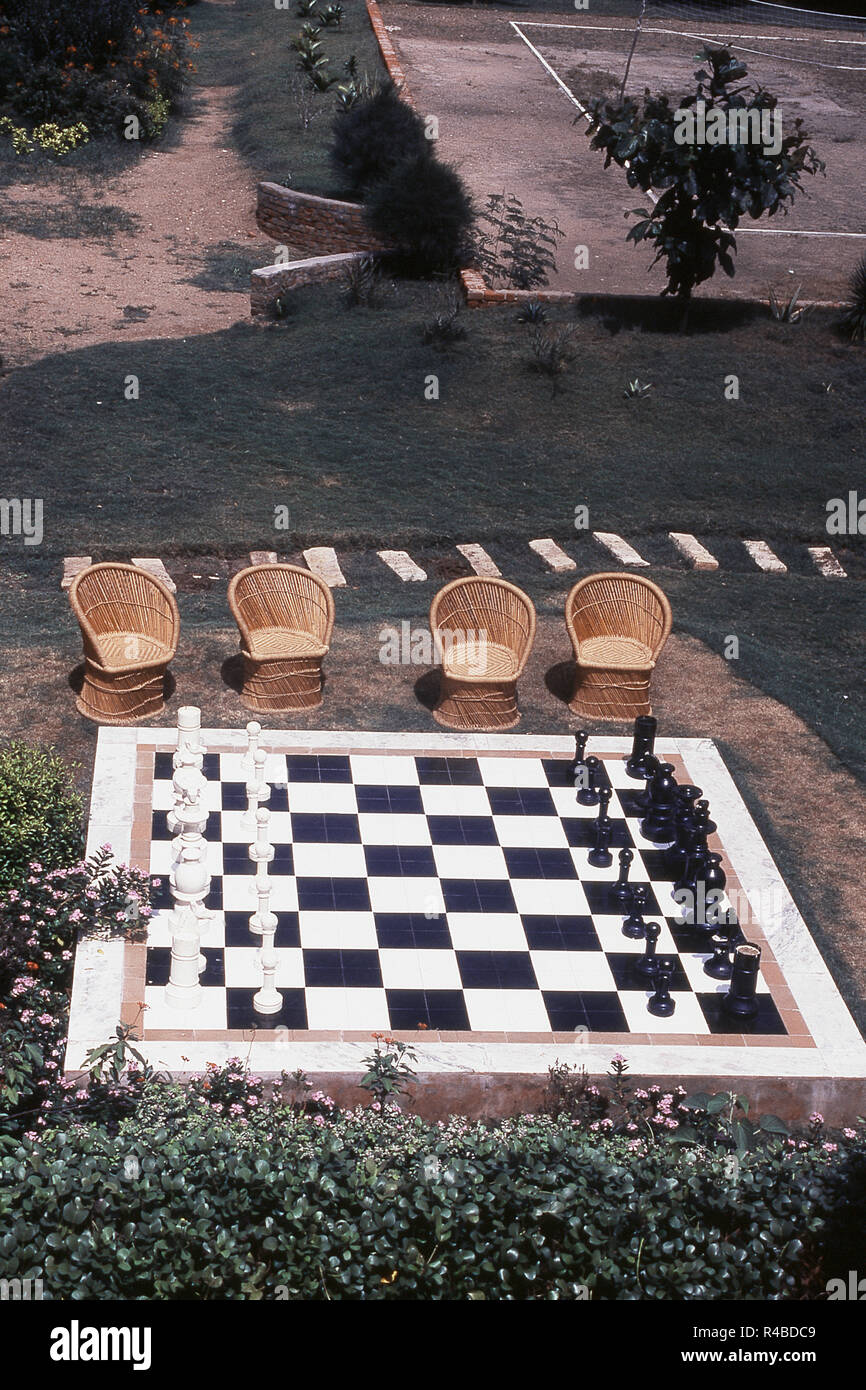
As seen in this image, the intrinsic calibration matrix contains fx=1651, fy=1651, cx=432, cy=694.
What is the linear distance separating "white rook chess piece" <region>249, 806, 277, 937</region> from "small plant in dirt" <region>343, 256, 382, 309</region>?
11.6 meters

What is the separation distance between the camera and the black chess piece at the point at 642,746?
37.3 ft

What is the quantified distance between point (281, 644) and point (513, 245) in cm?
1011

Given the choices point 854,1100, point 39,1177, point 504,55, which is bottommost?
point 854,1100

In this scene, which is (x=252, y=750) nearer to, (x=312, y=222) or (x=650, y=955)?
(x=650, y=955)

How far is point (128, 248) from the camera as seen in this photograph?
22.3 metres

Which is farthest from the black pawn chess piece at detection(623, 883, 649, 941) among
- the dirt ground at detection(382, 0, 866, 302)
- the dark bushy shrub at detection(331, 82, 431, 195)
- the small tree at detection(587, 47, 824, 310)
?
the dark bushy shrub at detection(331, 82, 431, 195)

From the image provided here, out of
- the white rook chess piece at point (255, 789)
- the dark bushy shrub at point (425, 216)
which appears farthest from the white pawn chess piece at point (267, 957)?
the dark bushy shrub at point (425, 216)

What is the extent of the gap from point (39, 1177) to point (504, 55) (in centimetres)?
2973

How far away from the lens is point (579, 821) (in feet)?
36.0

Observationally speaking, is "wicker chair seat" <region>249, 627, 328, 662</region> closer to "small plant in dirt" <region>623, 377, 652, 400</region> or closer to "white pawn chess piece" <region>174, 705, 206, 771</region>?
"white pawn chess piece" <region>174, 705, 206, 771</region>

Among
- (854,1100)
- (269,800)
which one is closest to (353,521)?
(269,800)

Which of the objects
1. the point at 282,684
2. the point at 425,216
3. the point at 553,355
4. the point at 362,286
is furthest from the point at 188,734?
the point at 425,216

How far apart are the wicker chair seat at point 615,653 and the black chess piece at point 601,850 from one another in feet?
5.74

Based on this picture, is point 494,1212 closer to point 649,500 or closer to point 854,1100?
point 854,1100
